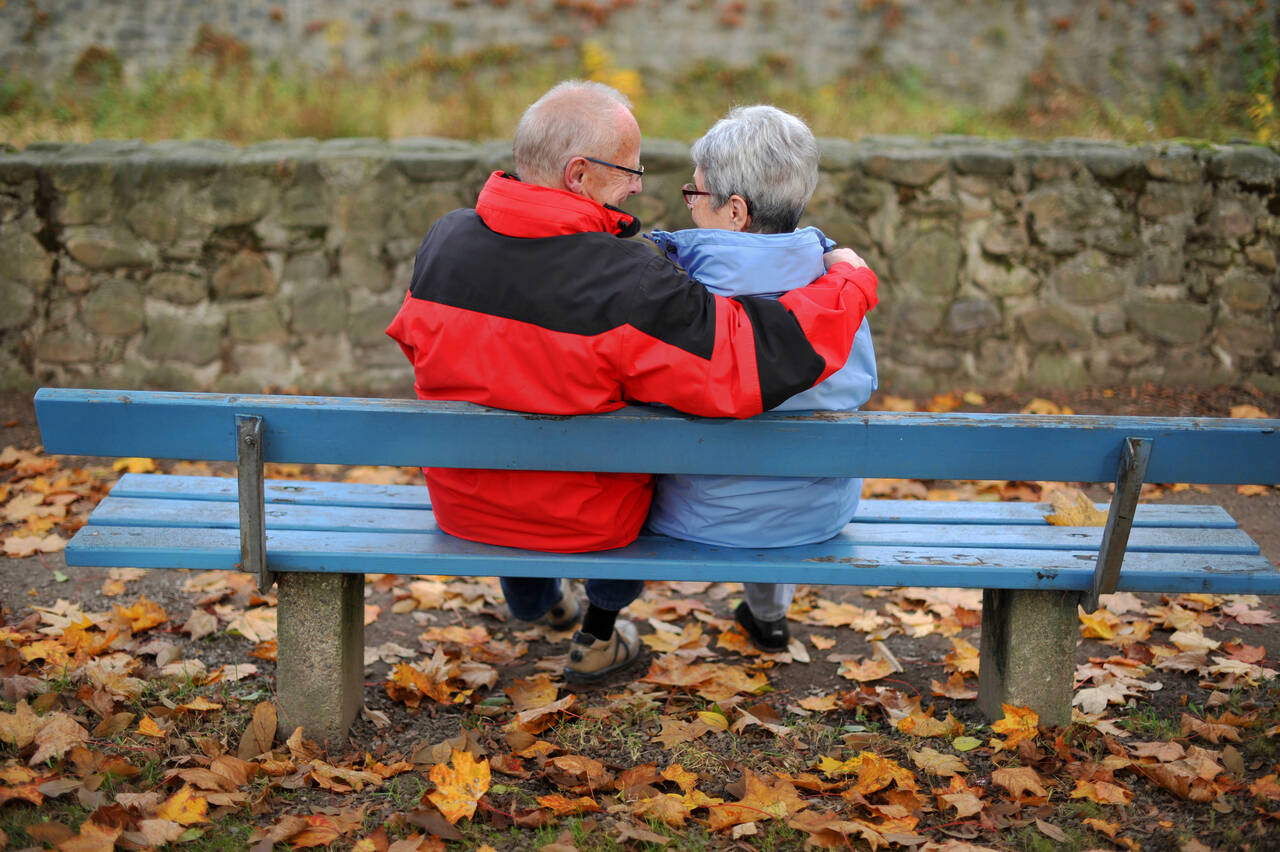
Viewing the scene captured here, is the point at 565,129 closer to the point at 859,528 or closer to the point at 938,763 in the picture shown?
the point at 859,528

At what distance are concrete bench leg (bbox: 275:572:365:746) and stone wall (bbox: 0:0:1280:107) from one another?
942 centimetres

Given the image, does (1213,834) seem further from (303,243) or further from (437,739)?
(303,243)

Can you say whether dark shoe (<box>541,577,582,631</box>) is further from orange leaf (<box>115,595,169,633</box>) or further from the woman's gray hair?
the woman's gray hair

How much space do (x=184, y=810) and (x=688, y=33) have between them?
10336 mm

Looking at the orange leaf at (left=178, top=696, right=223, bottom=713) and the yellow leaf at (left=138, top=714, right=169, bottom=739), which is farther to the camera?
the orange leaf at (left=178, top=696, right=223, bottom=713)

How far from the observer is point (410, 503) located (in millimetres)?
2648

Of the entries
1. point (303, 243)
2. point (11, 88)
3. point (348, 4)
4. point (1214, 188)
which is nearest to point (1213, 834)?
point (1214, 188)

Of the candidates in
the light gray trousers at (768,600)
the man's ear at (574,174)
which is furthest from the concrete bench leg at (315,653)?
the light gray trousers at (768,600)

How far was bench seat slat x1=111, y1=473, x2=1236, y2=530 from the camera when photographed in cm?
262

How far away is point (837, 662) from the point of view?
3.03 metres

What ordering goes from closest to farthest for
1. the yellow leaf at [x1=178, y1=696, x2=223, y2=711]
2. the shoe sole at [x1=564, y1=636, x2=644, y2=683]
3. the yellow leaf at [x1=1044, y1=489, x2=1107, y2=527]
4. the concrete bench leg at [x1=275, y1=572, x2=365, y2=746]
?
1. the concrete bench leg at [x1=275, y1=572, x2=365, y2=746]
2. the yellow leaf at [x1=178, y1=696, x2=223, y2=711]
3. the yellow leaf at [x1=1044, y1=489, x2=1107, y2=527]
4. the shoe sole at [x1=564, y1=636, x2=644, y2=683]

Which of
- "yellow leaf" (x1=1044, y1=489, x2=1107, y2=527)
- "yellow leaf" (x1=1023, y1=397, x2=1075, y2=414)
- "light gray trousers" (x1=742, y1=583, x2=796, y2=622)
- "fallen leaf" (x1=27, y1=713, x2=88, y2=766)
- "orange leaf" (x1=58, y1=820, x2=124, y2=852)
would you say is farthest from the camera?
"yellow leaf" (x1=1023, y1=397, x2=1075, y2=414)

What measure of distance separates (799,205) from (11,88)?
8.85 meters

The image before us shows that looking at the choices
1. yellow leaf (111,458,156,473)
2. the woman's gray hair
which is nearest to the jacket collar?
the woman's gray hair
